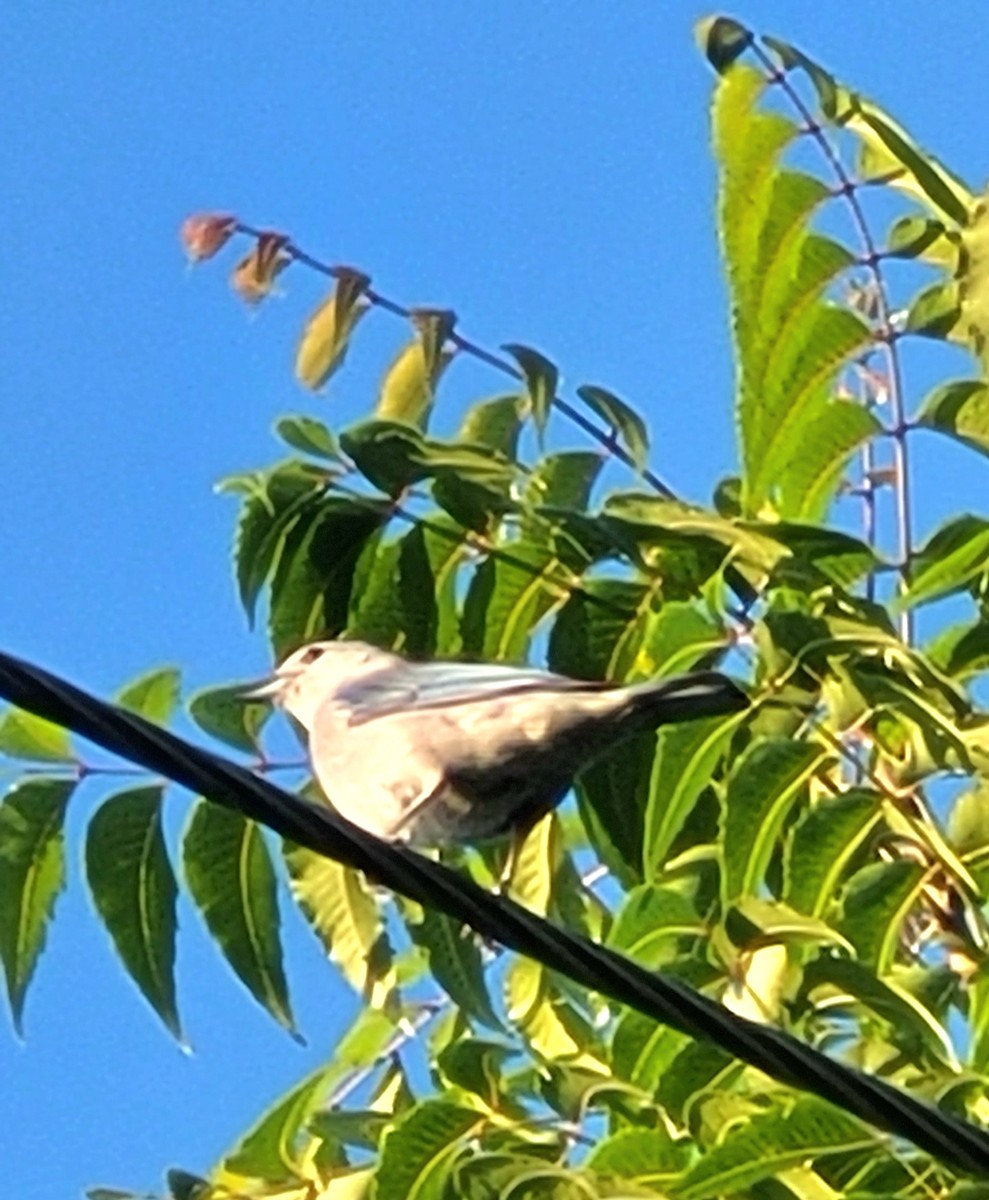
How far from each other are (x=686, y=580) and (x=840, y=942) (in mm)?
510

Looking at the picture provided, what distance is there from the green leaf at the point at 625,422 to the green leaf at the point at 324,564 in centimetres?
29

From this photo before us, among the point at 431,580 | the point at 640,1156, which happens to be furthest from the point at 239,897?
the point at 640,1156

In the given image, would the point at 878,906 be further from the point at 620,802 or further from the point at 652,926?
the point at 620,802

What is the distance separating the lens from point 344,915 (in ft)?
11.1

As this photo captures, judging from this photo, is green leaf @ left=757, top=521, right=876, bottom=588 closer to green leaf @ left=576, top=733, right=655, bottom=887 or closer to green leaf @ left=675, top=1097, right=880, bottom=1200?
green leaf @ left=576, top=733, right=655, bottom=887

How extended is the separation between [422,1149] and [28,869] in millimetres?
564

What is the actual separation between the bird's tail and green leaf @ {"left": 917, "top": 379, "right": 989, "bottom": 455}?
Result: 38 centimetres

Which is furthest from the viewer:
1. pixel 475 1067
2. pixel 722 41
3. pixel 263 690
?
pixel 722 41

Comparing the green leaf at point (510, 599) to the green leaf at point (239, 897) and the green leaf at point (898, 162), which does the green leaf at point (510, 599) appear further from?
the green leaf at point (898, 162)

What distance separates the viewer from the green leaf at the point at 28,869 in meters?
3.23

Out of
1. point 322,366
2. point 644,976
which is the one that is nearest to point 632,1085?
point 644,976

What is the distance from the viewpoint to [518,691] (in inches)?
134

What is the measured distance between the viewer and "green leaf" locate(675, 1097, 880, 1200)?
9.05ft

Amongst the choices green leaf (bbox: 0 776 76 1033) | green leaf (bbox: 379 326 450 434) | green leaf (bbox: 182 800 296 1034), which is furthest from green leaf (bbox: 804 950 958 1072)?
green leaf (bbox: 379 326 450 434)
